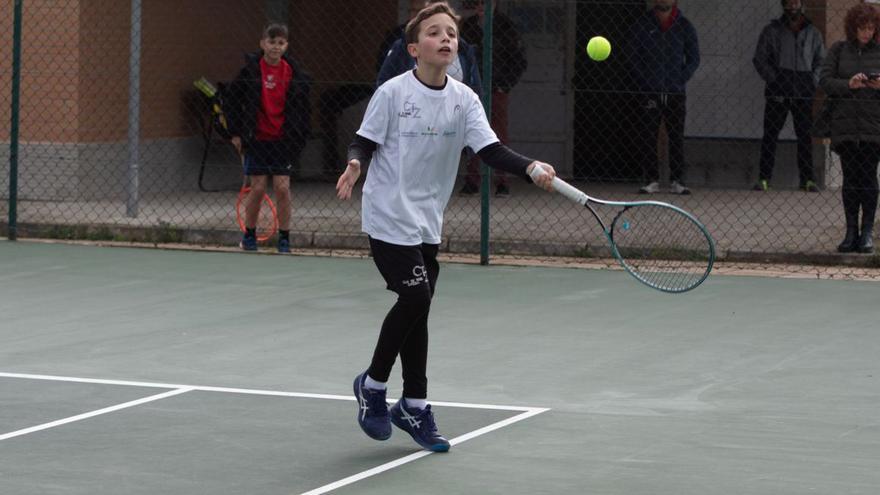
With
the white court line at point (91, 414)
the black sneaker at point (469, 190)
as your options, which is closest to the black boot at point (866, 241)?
the black sneaker at point (469, 190)

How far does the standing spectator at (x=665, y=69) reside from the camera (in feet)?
56.3

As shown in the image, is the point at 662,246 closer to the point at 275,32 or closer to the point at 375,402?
the point at 375,402

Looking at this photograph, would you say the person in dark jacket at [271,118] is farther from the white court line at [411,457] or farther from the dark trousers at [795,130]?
the white court line at [411,457]

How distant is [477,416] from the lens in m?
7.86

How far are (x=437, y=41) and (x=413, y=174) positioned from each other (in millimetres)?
549

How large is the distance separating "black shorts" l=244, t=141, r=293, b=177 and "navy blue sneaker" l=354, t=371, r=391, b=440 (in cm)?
634

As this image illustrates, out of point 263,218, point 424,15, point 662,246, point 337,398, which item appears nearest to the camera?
point 424,15

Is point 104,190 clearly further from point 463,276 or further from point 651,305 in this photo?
point 651,305

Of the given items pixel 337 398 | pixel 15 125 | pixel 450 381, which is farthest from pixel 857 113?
pixel 15 125

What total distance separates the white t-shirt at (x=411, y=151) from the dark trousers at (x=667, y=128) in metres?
10.2

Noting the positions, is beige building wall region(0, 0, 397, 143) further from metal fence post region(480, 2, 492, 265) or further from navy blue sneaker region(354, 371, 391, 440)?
navy blue sneaker region(354, 371, 391, 440)

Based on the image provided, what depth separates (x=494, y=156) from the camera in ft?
24.0

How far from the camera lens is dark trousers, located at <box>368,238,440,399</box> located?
23.6 feet

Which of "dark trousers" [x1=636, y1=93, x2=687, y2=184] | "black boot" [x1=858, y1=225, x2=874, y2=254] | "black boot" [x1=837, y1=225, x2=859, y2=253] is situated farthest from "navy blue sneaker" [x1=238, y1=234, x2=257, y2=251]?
"dark trousers" [x1=636, y1=93, x2=687, y2=184]
